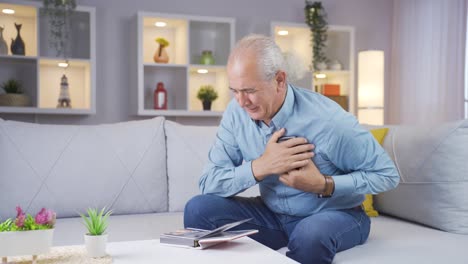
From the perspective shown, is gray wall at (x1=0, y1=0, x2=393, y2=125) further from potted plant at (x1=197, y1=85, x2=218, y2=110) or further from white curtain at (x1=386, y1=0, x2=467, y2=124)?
white curtain at (x1=386, y1=0, x2=467, y2=124)

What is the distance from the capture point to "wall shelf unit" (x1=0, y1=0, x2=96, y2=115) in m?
3.95

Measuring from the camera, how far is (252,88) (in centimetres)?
163

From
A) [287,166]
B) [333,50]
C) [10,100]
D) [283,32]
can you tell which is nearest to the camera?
[287,166]

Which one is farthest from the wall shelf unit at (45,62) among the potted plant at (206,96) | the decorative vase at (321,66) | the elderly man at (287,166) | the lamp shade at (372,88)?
the elderly man at (287,166)

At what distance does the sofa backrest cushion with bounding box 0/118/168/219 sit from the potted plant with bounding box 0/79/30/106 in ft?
5.83

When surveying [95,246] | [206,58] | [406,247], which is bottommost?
[406,247]

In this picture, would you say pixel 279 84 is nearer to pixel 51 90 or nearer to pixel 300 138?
pixel 300 138

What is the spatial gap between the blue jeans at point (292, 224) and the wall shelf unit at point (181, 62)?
8.11 ft

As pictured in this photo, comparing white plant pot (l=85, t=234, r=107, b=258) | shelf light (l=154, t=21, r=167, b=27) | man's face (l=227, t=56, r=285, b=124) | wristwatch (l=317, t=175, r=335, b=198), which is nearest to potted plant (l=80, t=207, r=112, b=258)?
white plant pot (l=85, t=234, r=107, b=258)

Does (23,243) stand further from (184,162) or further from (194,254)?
(184,162)

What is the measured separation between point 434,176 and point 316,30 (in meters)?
2.91

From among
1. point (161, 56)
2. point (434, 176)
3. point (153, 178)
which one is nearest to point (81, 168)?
point (153, 178)

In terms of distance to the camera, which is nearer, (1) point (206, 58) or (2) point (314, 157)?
(2) point (314, 157)

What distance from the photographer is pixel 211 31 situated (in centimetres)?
461
